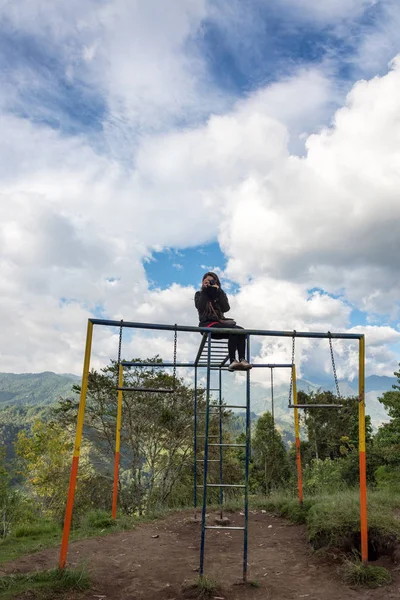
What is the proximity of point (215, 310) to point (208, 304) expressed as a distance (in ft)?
0.48

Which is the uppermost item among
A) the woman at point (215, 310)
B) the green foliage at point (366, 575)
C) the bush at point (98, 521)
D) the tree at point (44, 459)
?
the woman at point (215, 310)

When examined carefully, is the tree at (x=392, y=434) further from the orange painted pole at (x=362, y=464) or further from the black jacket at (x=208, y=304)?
the black jacket at (x=208, y=304)

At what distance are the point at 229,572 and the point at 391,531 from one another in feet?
7.96

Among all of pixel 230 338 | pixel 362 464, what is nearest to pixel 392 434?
pixel 362 464

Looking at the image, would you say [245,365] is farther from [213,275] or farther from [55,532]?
[55,532]

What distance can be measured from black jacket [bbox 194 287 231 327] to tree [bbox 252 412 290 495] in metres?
27.9

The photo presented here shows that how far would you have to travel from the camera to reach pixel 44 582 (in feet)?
16.6

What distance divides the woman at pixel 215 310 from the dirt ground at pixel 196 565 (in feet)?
9.26

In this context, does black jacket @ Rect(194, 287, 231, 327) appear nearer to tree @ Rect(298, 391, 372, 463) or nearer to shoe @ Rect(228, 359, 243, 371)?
shoe @ Rect(228, 359, 243, 371)

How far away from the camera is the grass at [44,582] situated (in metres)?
4.71

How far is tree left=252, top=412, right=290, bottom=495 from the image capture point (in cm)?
3228

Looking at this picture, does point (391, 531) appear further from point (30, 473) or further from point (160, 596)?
point (30, 473)

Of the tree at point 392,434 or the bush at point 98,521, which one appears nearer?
the bush at point 98,521

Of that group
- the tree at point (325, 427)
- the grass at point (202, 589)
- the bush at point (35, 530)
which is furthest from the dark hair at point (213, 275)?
the tree at point (325, 427)
